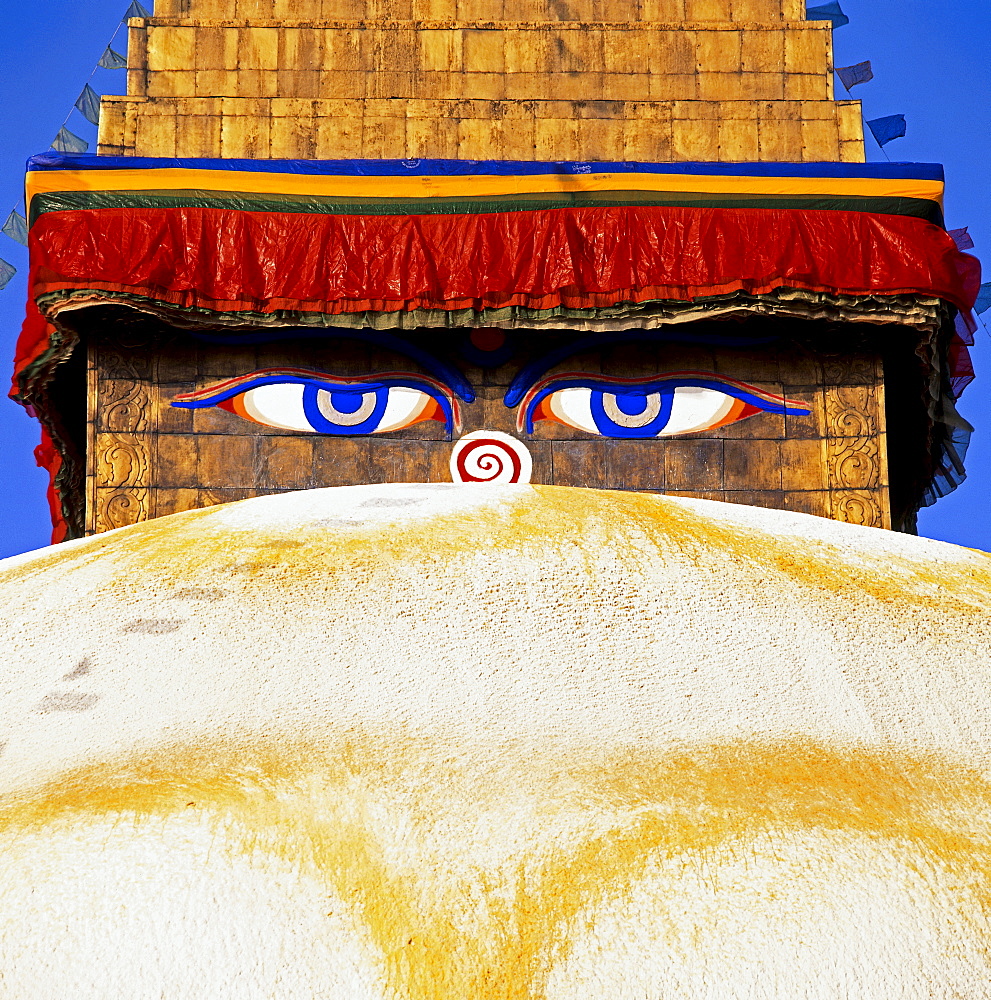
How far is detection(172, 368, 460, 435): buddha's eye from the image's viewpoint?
6172 millimetres

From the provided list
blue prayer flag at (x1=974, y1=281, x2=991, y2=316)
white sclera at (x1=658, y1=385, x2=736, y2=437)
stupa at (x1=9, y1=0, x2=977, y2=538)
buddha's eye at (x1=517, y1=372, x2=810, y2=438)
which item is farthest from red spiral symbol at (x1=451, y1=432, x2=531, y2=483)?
blue prayer flag at (x1=974, y1=281, x2=991, y2=316)

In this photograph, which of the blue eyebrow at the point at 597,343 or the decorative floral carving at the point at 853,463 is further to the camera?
the blue eyebrow at the point at 597,343

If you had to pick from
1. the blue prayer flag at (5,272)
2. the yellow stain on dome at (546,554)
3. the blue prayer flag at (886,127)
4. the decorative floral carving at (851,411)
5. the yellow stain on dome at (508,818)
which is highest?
the blue prayer flag at (886,127)

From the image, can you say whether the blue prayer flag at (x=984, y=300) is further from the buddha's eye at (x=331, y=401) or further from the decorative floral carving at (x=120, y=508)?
the decorative floral carving at (x=120, y=508)

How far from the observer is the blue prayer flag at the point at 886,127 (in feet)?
24.4

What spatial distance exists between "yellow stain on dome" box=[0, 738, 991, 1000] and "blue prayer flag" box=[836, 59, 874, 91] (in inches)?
253

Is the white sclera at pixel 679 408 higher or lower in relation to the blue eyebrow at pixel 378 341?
lower

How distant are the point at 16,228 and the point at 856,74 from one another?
527cm

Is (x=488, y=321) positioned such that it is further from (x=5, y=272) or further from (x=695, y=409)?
(x=5, y=272)

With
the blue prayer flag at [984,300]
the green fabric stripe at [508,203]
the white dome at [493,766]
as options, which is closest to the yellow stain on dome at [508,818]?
the white dome at [493,766]

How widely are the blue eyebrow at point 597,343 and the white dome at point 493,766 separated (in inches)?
130

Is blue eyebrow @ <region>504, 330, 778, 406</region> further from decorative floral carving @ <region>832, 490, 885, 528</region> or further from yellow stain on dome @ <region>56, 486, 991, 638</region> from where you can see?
yellow stain on dome @ <region>56, 486, 991, 638</region>

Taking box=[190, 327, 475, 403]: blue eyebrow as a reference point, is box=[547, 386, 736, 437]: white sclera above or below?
below

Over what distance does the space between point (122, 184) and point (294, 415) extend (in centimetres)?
145
